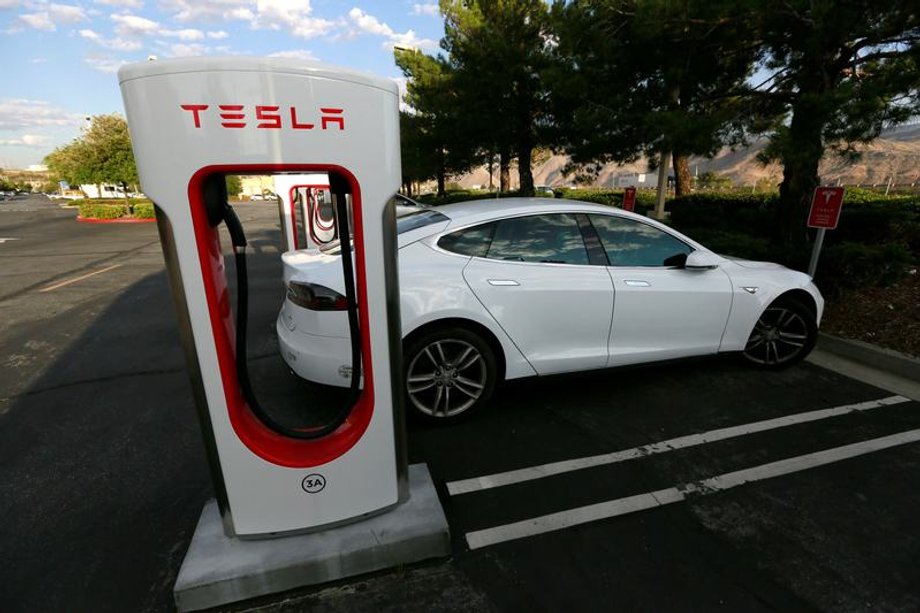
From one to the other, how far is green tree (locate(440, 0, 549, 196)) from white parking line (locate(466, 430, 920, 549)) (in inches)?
515

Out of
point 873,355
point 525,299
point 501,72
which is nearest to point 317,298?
point 525,299

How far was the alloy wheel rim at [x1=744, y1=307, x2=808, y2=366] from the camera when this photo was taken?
401 centimetres

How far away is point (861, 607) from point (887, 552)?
47 centimetres

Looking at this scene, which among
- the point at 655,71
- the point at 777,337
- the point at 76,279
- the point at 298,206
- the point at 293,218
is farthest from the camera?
Result: the point at 76,279

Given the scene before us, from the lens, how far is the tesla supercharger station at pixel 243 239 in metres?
1.49

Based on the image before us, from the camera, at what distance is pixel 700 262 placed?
11.4 ft

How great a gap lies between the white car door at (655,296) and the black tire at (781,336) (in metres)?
0.59

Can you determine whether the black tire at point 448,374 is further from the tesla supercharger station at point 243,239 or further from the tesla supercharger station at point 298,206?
the tesla supercharger station at point 298,206

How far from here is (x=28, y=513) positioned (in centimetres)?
250

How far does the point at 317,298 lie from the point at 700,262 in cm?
272

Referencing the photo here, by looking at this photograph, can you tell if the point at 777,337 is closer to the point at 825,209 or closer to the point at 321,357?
the point at 825,209

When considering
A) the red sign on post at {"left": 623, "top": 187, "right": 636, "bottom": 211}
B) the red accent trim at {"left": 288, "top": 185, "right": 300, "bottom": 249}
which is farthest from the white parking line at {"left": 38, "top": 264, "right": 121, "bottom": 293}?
the red sign on post at {"left": 623, "top": 187, "right": 636, "bottom": 211}

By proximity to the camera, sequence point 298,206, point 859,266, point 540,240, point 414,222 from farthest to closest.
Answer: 1. point 298,206
2. point 859,266
3. point 414,222
4. point 540,240

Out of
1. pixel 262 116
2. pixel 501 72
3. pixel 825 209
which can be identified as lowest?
pixel 825 209
